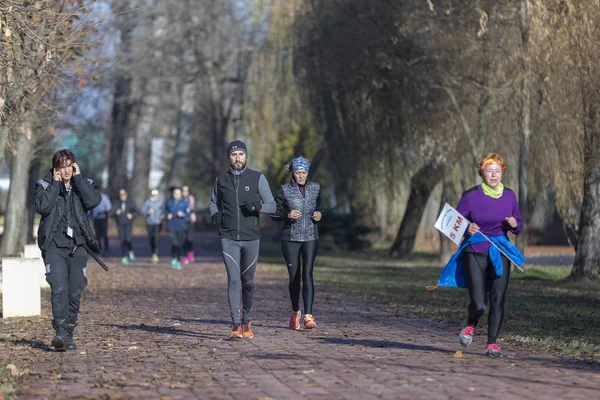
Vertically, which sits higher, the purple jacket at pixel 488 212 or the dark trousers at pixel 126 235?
the purple jacket at pixel 488 212

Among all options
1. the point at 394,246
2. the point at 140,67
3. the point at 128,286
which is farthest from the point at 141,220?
the point at 128,286

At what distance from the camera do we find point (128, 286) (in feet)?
72.4

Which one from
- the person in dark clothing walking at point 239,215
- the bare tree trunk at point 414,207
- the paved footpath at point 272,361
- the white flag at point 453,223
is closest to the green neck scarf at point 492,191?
the white flag at point 453,223

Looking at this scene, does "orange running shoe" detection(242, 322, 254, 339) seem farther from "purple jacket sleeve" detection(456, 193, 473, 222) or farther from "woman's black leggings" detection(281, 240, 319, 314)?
"purple jacket sleeve" detection(456, 193, 473, 222)

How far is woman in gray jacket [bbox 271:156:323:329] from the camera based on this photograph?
13375 mm

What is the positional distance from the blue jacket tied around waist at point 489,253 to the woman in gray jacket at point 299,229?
2.52m

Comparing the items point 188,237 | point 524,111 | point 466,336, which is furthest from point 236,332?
point 188,237

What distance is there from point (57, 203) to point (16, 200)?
15483mm

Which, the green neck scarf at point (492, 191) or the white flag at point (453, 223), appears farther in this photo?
the green neck scarf at point (492, 191)

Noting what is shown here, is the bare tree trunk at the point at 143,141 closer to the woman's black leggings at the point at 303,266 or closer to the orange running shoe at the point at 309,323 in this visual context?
the woman's black leggings at the point at 303,266

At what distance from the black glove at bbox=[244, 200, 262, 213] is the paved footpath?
4.34ft

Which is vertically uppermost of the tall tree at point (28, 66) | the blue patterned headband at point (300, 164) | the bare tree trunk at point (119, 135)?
the bare tree trunk at point (119, 135)

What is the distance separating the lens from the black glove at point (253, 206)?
12.4m

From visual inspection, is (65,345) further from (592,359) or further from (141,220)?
(141,220)
